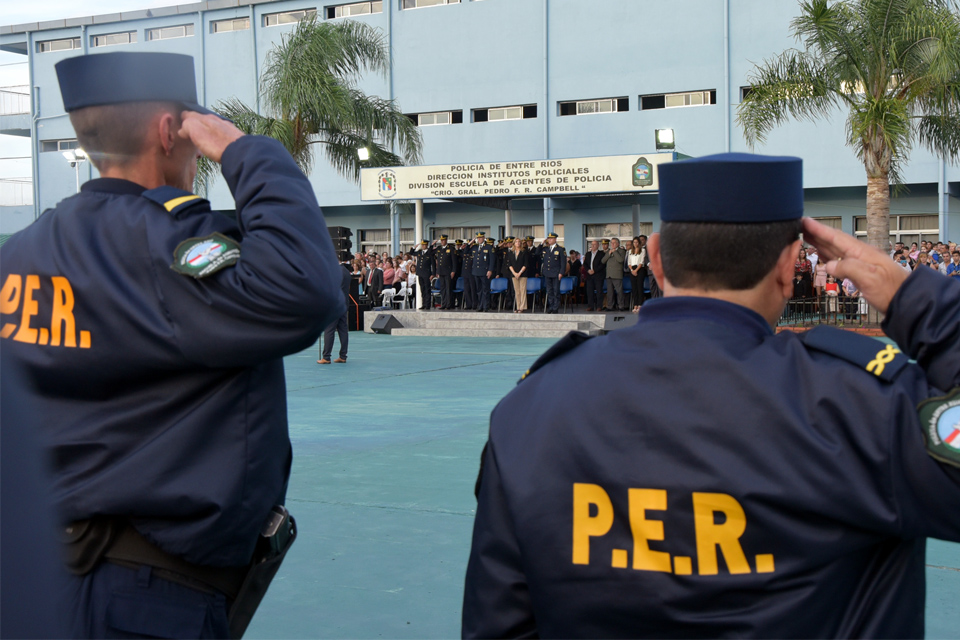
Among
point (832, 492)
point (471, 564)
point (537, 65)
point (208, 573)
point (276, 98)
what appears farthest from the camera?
point (537, 65)

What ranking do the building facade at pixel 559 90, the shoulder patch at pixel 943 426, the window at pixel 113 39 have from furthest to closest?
the window at pixel 113 39, the building facade at pixel 559 90, the shoulder patch at pixel 943 426

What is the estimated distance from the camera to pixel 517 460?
1.55 meters

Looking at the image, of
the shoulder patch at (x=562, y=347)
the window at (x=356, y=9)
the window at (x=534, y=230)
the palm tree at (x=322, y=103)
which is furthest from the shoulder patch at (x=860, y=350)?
the window at (x=356, y=9)

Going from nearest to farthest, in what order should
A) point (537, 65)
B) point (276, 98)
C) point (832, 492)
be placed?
1. point (832, 492)
2. point (276, 98)
3. point (537, 65)

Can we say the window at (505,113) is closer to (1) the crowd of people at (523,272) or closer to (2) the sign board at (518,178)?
(1) the crowd of people at (523,272)

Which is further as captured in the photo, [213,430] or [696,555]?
[213,430]

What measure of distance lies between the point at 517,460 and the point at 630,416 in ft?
0.70

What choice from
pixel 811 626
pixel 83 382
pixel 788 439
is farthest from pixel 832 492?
pixel 83 382

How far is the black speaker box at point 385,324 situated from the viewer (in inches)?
833

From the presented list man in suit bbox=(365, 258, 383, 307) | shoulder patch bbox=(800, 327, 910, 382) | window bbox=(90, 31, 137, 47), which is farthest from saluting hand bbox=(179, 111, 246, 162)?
window bbox=(90, 31, 137, 47)

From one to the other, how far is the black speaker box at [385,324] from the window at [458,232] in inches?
504

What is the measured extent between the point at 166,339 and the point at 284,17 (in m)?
36.8

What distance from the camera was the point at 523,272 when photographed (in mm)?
21469

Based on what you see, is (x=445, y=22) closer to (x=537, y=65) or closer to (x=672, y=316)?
(x=537, y=65)
